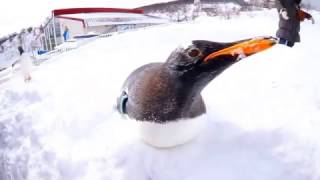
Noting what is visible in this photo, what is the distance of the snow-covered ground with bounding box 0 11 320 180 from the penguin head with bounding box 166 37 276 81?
0.48 metres

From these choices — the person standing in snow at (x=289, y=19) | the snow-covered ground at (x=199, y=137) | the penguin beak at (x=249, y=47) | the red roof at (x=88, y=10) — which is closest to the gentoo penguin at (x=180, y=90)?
the penguin beak at (x=249, y=47)

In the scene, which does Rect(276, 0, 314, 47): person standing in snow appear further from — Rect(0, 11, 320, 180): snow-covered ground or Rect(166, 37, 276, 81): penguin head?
Rect(166, 37, 276, 81): penguin head

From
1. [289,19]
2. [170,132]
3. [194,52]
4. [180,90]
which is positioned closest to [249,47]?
[194,52]

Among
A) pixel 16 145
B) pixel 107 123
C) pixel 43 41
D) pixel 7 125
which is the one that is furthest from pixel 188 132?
pixel 43 41

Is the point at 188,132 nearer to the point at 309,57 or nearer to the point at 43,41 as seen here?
the point at 309,57

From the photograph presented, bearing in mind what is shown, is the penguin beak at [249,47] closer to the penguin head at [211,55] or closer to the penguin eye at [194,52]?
the penguin head at [211,55]

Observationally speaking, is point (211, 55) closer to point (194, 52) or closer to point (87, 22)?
point (194, 52)

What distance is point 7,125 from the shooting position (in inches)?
135

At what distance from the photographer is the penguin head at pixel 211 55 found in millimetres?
2182

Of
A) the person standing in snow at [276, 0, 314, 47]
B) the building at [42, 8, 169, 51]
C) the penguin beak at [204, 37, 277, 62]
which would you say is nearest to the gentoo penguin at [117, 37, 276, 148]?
the penguin beak at [204, 37, 277, 62]

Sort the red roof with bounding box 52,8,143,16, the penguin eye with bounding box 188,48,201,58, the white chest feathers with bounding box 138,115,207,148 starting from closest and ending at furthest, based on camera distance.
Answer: the penguin eye with bounding box 188,48,201,58
the white chest feathers with bounding box 138,115,207,148
the red roof with bounding box 52,8,143,16

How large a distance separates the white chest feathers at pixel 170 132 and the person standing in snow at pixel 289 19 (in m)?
1.79

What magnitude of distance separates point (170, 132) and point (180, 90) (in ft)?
0.85

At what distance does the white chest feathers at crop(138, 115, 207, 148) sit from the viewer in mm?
2412
